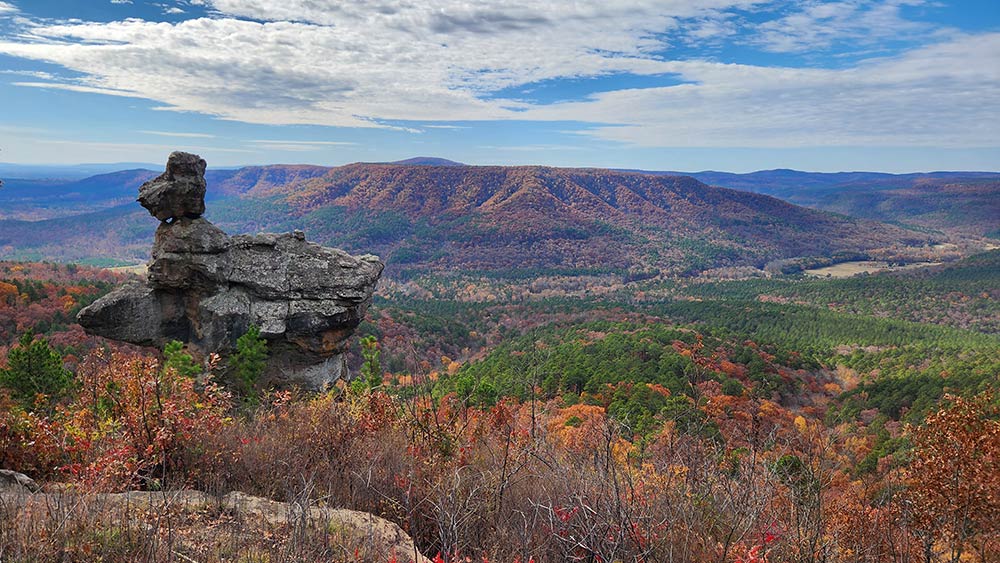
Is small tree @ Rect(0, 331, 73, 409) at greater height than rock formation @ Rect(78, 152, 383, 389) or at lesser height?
lesser

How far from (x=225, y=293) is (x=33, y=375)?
5334 millimetres

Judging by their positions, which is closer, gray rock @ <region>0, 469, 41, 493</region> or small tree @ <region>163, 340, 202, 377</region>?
gray rock @ <region>0, 469, 41, 493</region>

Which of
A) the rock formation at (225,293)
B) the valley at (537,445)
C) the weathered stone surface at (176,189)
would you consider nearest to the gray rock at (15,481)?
the valley at (537,445)

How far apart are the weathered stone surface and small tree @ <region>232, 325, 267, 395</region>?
488cm

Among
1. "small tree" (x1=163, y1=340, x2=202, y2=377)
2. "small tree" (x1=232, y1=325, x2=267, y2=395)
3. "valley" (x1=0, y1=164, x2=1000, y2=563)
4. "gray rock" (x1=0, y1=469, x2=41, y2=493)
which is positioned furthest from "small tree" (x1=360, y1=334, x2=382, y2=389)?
"gray rock" (x1=0, y1=469, x2=41, y2=493)

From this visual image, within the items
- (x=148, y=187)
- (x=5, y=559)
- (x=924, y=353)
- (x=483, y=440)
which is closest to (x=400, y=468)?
(x=483, y=440)

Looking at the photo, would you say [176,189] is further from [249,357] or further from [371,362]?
[371,362]

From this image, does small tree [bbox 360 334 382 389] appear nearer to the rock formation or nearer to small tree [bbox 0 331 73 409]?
the rock formation

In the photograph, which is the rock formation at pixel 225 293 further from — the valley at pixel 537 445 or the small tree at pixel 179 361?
the small tree at pixel 179 361

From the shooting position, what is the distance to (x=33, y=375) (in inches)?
560

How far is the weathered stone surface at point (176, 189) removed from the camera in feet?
53.7

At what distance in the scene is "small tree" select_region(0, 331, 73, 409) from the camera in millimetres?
13961

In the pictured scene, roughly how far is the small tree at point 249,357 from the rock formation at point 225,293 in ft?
2.07

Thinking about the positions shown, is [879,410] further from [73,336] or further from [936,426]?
[73,336]
